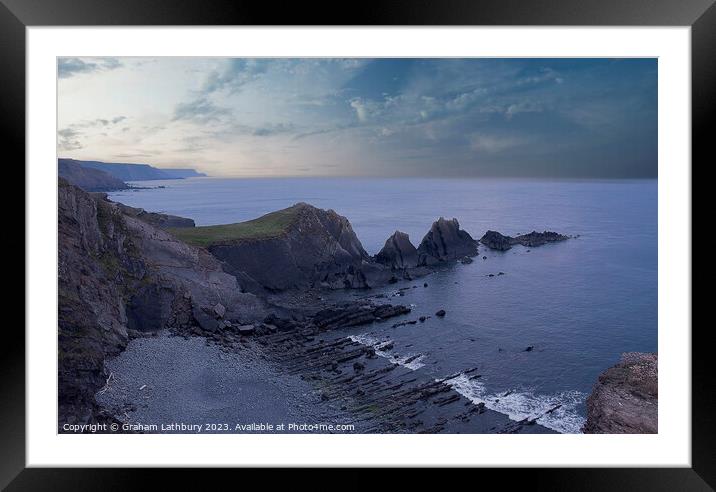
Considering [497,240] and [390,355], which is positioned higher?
[497,240]

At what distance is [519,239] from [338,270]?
7.67 meters

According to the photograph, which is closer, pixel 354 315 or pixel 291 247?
pixel 354 315

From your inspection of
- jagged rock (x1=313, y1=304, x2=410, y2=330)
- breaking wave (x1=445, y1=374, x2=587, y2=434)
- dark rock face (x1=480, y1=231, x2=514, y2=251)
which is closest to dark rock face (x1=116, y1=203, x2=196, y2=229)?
jagged rock (x1=313, y1=304, x2=410, y2=330)

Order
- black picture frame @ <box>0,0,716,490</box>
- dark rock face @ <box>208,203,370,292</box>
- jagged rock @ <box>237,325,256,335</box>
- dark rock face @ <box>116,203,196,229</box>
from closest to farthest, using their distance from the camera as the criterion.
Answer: black picture frame @ <box>0,0,716,490</box> → jagged rock @ <box>237,325,256,335</box> → dark rock face @ <box>116,203,196,229</box> → dark rock face @ <box>208,203,370,292</box>

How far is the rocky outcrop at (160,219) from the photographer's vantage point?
17.8m

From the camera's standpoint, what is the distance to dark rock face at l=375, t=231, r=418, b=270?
68.8ft

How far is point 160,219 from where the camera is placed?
18969mm

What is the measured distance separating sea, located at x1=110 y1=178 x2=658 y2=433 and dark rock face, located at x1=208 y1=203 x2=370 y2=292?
87 centimetres

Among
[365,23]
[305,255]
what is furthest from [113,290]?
[365,23]

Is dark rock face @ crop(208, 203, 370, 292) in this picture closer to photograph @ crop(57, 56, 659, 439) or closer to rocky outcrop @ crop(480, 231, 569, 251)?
photograph @ crop(57, 56, 659, 439)

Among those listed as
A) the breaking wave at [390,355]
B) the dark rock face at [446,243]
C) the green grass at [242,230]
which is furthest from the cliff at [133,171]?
the dark rock face at [446,243]

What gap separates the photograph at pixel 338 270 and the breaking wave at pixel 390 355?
0.08m

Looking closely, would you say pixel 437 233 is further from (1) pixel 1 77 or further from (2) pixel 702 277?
(1) pixel 1 77

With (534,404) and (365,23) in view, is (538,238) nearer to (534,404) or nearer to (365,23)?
(534,404)
